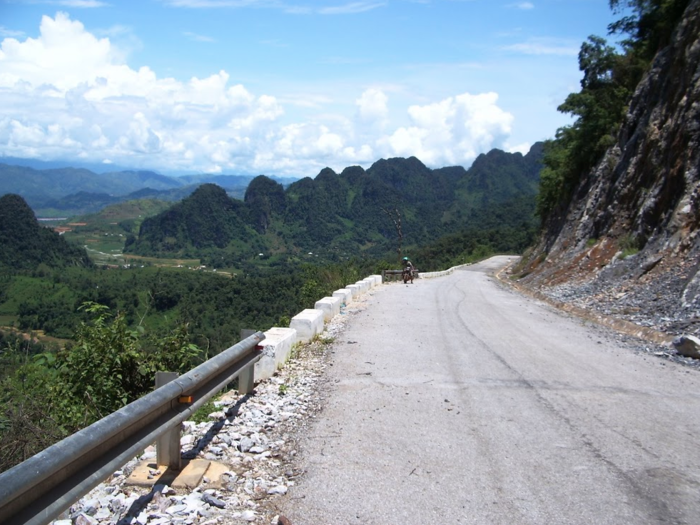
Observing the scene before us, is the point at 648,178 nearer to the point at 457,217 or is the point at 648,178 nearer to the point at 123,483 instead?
the point at 123,483

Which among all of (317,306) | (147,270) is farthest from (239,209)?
(317,306)

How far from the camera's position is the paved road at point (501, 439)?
3.83 m

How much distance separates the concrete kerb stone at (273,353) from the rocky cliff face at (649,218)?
24.6 ft

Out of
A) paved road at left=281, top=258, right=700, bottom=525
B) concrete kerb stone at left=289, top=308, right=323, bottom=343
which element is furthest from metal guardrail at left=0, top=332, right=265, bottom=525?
concrete kerb stone at left=289, top=308, right=323, bottom=343

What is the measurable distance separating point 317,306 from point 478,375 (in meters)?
5.19

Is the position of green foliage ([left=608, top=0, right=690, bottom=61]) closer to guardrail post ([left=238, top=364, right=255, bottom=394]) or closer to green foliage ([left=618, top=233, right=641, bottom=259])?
green foliage ([left=618, top=233, right=641, bottom=259])

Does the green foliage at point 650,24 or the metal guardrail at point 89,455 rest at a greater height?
the green foliage at point 650,24

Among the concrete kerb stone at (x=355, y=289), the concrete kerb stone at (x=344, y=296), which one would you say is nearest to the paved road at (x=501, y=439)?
the concrete kerb stone at (x=344, y=296)

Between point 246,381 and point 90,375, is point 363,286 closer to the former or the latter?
point 246,381

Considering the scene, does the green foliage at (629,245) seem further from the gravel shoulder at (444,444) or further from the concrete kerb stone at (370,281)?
the gravel shoulder at (444,444)

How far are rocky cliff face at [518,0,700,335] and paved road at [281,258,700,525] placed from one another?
4.18m

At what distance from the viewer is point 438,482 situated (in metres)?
4.19

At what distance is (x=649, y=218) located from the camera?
17.8 m

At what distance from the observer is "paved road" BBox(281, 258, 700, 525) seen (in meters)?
3.83
